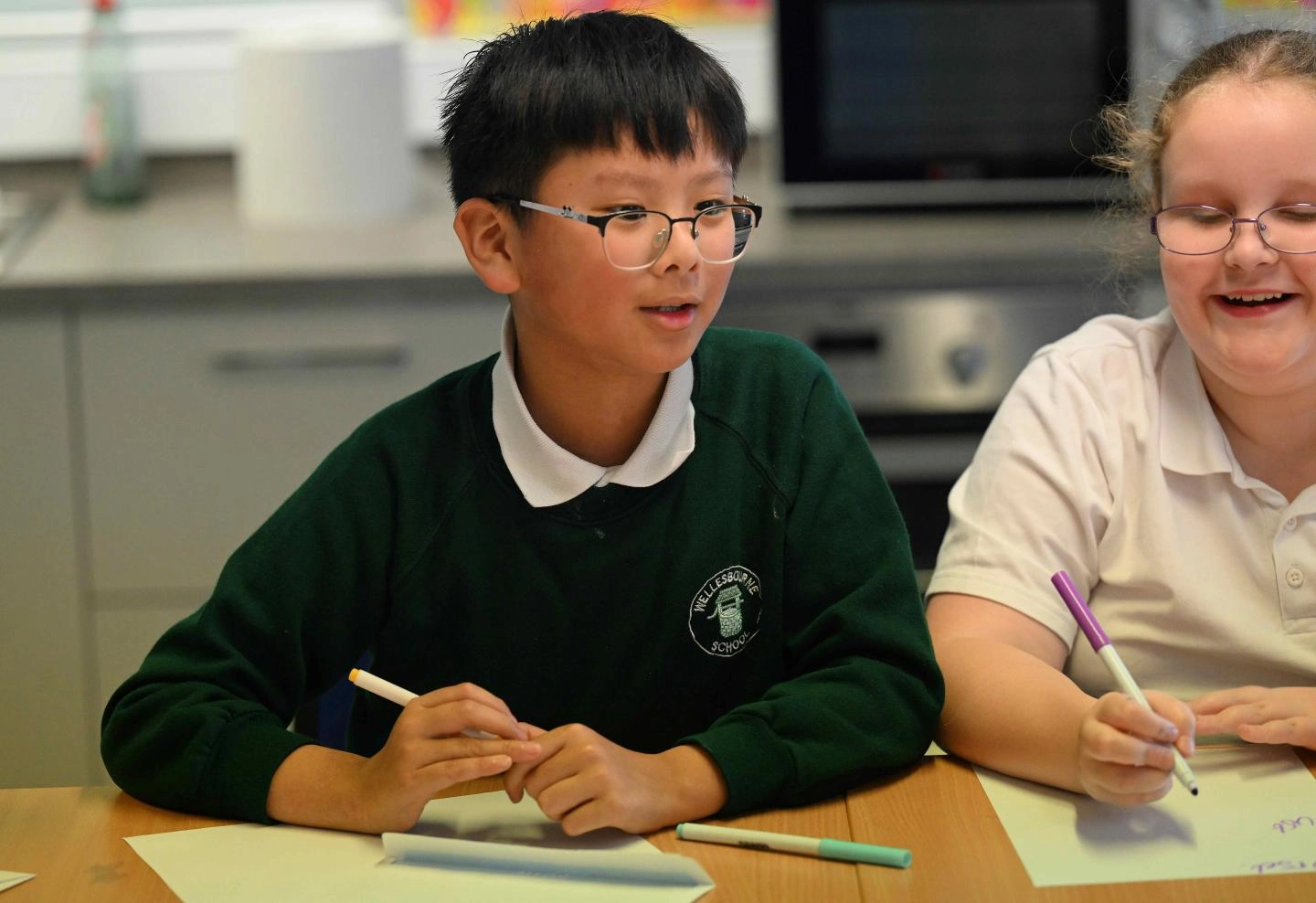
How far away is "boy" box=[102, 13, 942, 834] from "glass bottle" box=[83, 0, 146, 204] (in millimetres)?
1613

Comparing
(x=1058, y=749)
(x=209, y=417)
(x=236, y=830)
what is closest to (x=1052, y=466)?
(x=1058, y=749)

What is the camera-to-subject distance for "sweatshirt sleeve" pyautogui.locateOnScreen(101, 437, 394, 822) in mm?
1090

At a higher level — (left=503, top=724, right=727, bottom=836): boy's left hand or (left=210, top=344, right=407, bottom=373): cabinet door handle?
(left=210, top=344, right=407, bottom=373): cabinet door handle

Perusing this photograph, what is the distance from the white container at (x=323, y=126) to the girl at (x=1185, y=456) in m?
1.35

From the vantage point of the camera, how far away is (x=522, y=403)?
48.9 inches

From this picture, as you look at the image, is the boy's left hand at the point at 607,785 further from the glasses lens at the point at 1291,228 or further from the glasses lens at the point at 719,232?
the glasses lens at the point at 1291,228

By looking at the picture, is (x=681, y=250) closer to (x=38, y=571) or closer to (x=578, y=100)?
(x=578, y=100)

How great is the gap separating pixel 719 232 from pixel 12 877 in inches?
24.1

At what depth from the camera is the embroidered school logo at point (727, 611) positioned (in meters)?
1.26

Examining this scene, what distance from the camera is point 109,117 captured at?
266 cm

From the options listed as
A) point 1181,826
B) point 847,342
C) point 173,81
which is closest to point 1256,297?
point 1181,826

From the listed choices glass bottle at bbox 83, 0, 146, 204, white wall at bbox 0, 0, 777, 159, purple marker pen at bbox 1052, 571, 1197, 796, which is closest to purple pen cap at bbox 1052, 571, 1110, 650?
purple marker pen at bbox 1052, 571, 1197, 796

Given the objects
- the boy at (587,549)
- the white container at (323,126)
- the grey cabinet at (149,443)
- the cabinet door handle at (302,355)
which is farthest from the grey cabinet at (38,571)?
the boy at (587,549)

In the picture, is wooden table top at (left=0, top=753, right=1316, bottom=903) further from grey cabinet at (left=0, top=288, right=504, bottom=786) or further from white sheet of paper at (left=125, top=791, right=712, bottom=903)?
grey cabinet at (left=0, top=288, right=504, bottom=786)
